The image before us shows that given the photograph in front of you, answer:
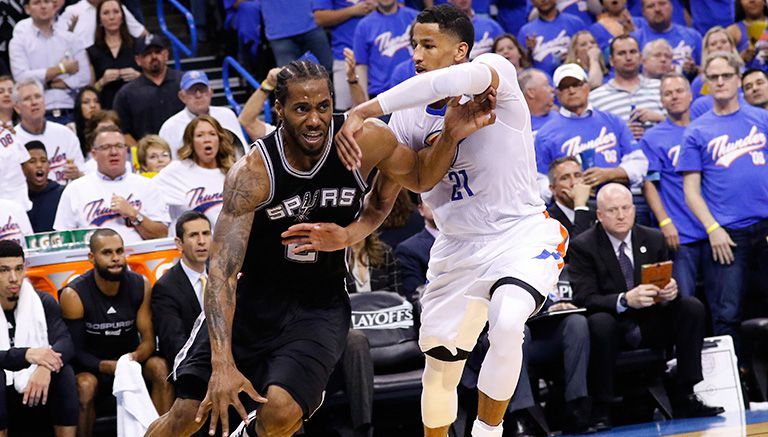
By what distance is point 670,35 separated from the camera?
11.9 meters

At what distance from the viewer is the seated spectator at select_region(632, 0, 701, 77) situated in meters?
11.7

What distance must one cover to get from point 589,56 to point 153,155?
13.9ft

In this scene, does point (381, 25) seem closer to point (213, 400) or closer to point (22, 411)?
point (22, 411)

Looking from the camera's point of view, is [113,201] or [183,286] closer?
[183,286]

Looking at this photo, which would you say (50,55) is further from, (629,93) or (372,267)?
(629,93)

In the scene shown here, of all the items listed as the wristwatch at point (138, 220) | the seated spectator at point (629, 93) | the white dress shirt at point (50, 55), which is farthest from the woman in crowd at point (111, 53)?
the seated spectator at point (629, 93)

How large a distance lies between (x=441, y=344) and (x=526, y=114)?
1238 millimetres

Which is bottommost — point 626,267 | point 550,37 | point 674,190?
A: point 626,267

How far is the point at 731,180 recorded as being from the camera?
941 centimetres

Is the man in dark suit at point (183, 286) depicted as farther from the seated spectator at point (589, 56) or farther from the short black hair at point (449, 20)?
the seated spectator at point (589, 56)

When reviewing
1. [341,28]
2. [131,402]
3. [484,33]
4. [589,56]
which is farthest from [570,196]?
[341,28]

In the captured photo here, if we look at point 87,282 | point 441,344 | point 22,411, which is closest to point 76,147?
point 87,282

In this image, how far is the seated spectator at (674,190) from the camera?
9.34 m

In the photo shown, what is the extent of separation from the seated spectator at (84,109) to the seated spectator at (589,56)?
169 inches
